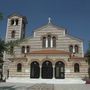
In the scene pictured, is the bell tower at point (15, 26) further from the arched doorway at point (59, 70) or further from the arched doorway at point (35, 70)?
the arched doorway at point (59, 70)

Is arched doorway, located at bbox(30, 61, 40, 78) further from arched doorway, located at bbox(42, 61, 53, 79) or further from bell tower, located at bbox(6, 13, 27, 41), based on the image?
bell tower, located at bbox(6, 13, 27, 41)

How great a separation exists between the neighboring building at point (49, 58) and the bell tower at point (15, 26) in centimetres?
338

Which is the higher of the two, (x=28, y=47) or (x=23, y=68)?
(x=28, y=47)

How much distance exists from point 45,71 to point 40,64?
1650mm

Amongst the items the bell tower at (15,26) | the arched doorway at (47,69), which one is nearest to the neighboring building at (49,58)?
the arched doorway at (47,69)

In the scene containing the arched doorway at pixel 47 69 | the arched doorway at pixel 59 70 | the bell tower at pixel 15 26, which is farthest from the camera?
the bell tower at pixel 15 26

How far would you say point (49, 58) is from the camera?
34.6 metres

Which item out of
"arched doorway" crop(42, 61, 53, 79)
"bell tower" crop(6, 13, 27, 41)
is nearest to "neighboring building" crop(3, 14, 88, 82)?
"arched doorway" crop(42, 61, 53, 79)

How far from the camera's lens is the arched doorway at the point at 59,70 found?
34906mm

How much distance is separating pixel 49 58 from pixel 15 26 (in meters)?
11.0

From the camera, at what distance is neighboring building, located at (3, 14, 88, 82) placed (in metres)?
34.3

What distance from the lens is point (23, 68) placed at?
3500cm

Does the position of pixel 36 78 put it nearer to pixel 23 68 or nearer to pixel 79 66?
pixel 23 68

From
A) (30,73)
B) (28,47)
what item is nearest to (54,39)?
(28,47)
